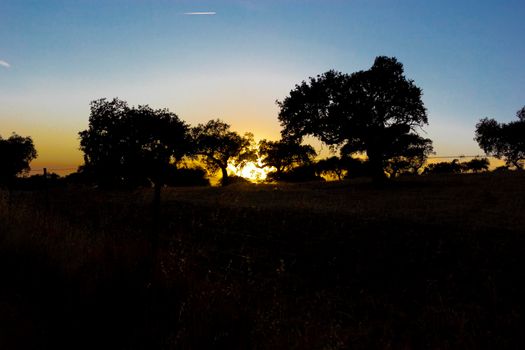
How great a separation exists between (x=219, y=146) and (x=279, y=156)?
534 inches

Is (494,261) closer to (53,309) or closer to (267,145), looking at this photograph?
(53,309)

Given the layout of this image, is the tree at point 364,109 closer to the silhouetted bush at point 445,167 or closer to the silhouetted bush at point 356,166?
the silhouetted bush at point 356,166

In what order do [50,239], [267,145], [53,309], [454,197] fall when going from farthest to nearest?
[267,145] < [454,197] < [50,239] < [53,309]

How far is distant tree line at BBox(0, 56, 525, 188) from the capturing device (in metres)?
37.2

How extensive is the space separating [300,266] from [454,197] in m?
20.3

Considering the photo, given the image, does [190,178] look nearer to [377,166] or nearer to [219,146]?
[219,146]

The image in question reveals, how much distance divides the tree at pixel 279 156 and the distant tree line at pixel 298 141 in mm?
193

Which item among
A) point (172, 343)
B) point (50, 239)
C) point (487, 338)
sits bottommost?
point (487, 338)

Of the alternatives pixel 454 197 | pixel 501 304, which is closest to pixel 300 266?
pixel 501 304

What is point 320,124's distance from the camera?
38500 millimetres

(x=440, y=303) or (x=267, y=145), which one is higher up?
(x=267, y=145)

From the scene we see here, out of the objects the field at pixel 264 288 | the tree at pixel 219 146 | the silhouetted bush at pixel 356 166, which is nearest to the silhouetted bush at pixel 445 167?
the silhouetted bush at pixel 356 166

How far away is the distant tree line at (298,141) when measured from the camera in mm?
37250

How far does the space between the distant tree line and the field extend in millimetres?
2307
